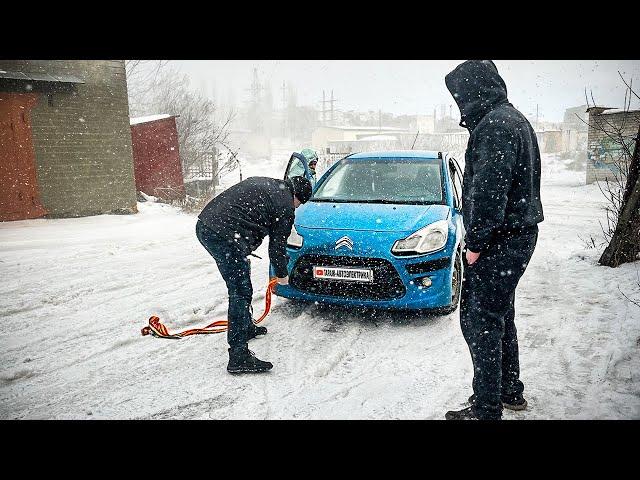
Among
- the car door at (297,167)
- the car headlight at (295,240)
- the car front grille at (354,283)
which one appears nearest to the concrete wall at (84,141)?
the car door at (297,167)

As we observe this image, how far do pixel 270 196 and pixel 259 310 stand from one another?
185cm

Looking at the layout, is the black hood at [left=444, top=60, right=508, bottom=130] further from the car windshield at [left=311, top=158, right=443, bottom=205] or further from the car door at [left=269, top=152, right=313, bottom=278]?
the car door at [left=269, top=152, right=313, bottom=278]

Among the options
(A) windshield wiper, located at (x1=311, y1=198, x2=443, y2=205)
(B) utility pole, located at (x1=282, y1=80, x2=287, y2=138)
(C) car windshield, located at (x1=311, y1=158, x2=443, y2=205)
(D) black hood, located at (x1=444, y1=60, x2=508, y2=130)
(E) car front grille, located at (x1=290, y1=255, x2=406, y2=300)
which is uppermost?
(B) utility pole, located at (x1=282, y1=80, x2=287, y2=138)

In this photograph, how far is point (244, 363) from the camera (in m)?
3.59

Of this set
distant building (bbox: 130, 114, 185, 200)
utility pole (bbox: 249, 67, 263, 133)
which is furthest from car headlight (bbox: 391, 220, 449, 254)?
utility pole (bbox: 249, 67, 263, 133)

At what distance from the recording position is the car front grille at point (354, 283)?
4.24 metres

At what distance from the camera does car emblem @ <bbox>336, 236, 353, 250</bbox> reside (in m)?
4.29

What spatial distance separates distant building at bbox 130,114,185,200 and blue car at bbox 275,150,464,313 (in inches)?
→ 472

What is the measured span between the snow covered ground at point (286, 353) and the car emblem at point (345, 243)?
2.71 feet

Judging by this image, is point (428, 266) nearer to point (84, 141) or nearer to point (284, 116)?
point (84, 141)

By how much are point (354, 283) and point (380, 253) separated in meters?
0.37
